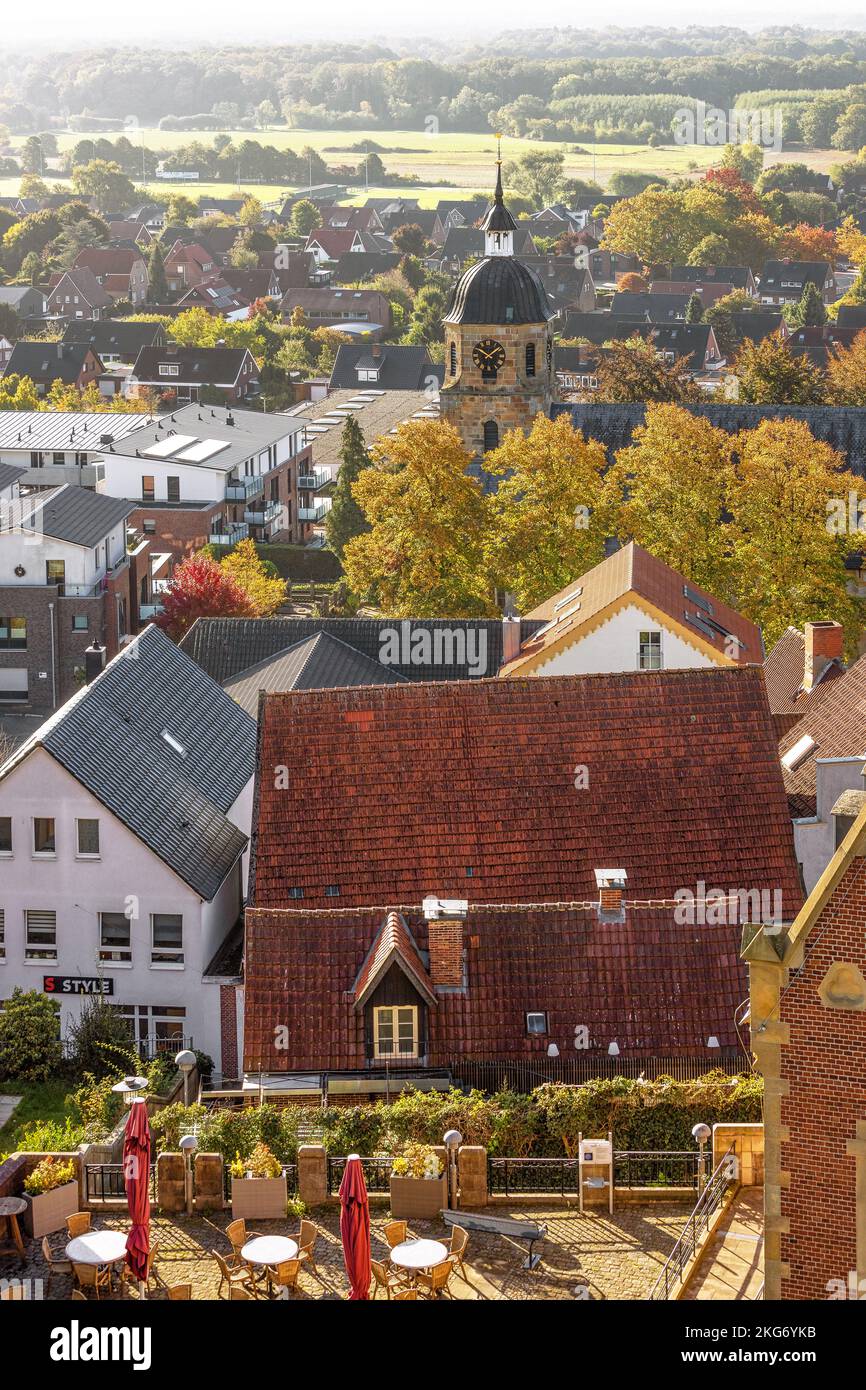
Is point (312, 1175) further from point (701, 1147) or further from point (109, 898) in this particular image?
point (109, 898)

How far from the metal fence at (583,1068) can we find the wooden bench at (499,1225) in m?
5.57

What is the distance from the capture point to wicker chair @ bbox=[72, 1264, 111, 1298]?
2328cm

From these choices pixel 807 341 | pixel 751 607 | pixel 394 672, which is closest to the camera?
pixel 394 672

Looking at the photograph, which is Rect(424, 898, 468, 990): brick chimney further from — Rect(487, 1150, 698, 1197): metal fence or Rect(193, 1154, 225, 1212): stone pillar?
Rect(193, 1154, 225, 1212): stone pillar

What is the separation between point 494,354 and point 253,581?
1419 cm

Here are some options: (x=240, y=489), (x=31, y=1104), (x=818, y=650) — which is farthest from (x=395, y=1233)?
(x=240, y=489)

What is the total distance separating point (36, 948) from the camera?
132ft

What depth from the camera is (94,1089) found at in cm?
3250

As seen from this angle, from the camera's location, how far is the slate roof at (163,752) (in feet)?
130

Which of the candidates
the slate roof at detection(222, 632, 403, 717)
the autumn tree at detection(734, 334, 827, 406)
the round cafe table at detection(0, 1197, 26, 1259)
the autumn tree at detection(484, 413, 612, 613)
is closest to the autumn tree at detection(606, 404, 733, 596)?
the autumn tree at detection(484, 413, 612, 613)

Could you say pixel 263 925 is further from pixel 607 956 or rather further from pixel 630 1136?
pixel 630 1136

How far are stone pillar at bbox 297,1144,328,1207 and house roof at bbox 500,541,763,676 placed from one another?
25.3 m
